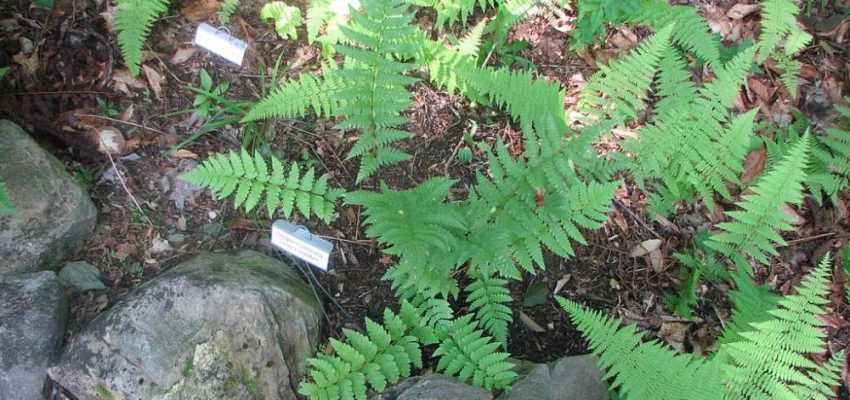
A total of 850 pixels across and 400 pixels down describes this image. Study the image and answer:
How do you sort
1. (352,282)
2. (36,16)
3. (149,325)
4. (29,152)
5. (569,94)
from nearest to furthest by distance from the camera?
1. (149,325)
2. (29,152)
3. (352,282)
4. (36,16)
5. (569,94)

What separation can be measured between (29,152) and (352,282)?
76.1 inches

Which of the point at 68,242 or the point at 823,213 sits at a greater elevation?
the point at 823,213

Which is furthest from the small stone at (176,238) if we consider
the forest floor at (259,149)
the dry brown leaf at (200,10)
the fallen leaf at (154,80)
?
the dry brown leaf at (200,10)

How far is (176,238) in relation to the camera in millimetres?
3508

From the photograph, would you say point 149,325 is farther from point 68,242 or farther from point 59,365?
point 68,242

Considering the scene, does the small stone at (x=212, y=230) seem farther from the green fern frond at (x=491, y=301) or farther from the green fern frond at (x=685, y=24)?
the green fern frond at (x=685, y=24)

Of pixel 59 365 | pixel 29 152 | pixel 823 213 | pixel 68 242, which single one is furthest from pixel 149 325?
pixel 823 213

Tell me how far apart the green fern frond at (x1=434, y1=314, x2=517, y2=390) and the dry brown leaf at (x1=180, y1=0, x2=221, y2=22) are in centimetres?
273

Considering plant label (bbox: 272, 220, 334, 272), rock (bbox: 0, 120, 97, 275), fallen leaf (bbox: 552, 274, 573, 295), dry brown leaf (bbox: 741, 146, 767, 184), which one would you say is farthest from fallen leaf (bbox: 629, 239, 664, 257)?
rock (bbox: 0, 120, 97, 275)

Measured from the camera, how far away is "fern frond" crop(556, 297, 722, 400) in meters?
2.66

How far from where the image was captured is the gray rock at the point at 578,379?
9.91 ft

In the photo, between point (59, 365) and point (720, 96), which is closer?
point (59, 365)

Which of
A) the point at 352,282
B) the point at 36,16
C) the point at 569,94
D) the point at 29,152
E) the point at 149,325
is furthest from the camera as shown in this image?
the point at 569,94

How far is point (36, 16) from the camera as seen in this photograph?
3871mm
